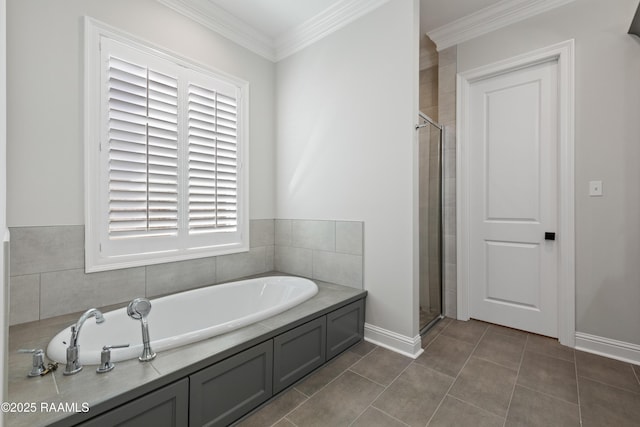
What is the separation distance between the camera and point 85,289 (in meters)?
1.87

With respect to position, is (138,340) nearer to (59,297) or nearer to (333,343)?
(59,297)

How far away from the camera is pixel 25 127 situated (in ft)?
5.46

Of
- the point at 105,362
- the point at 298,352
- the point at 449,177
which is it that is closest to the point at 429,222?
the point at 449,177

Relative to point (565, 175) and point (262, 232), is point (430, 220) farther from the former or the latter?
point (262, 232)

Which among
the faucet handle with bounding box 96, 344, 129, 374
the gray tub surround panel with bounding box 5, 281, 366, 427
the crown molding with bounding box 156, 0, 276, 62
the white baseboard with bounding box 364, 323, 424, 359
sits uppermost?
the crown molding with bounding box 156, 0, 276, 62

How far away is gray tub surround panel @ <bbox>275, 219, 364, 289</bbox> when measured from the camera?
94.4 inches

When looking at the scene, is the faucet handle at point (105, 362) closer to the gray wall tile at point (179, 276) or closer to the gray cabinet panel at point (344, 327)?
the gray wall tile at point (179, 276)

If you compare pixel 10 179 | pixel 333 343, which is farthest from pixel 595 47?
pixel 10 179

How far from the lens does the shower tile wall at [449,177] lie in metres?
2.76

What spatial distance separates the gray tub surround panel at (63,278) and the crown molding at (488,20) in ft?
10.2

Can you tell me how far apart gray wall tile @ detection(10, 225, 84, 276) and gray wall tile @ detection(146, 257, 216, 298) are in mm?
455

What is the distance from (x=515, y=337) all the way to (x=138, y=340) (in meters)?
2.79

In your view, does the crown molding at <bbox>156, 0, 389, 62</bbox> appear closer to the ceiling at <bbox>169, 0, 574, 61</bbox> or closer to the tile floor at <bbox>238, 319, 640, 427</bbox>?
the ceiling at <bbox>169, 0, 574, 61</bbox>

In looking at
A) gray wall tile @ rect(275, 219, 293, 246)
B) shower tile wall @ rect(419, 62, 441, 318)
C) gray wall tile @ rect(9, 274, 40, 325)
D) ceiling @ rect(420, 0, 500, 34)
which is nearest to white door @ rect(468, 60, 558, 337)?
shower tile wall @ rect(419, 62, 441, 318)
